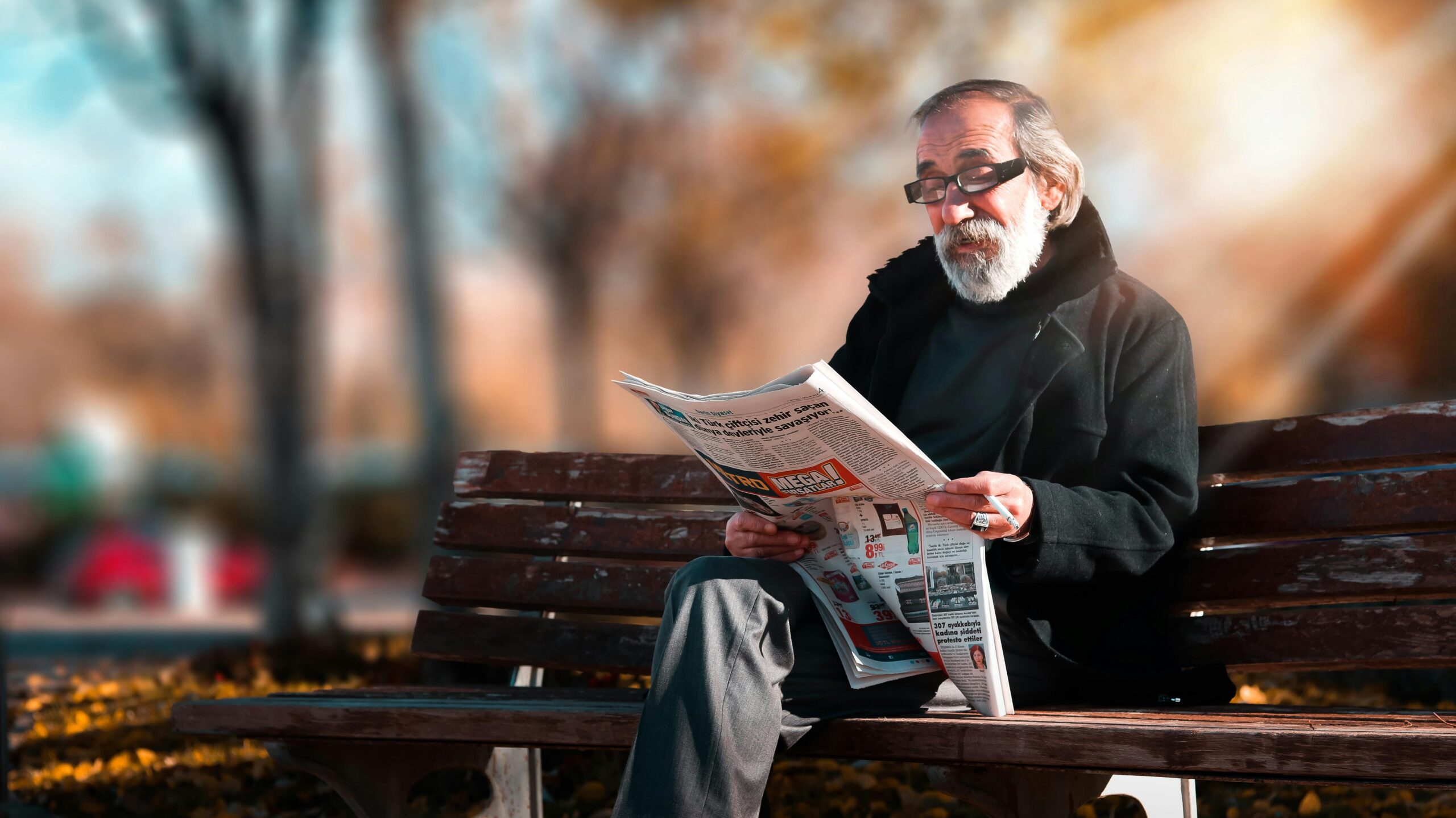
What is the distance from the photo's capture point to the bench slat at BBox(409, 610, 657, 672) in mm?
3320

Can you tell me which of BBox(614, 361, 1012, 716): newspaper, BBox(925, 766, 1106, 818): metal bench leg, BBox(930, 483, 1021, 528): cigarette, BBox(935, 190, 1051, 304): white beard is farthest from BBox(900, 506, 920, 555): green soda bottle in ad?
BBox(935, 190, 1051, 304): white beard

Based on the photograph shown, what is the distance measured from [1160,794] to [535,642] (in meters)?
1.42

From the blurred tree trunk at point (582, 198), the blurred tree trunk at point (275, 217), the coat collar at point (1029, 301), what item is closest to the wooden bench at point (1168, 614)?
the coat collar at point (1029, 301)

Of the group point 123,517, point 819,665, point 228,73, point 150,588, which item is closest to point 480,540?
point 819,665

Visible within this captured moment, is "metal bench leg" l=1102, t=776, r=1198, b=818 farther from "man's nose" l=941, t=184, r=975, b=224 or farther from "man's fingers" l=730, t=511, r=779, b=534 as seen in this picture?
"man's nose" l=941, t=184, r=975, b=224

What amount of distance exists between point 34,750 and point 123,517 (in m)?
16.5

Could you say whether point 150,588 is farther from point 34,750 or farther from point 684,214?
point 34,750

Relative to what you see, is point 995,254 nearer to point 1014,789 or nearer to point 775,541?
point 775,541

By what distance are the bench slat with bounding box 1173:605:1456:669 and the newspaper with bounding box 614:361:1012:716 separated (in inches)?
25.1

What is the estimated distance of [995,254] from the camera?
8.97 feet

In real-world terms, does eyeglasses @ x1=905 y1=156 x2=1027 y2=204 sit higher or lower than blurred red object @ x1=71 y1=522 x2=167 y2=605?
lower

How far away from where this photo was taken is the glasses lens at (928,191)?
9.14 ft

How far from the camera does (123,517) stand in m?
19.8

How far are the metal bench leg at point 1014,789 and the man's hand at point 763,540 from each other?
0.42 meters
